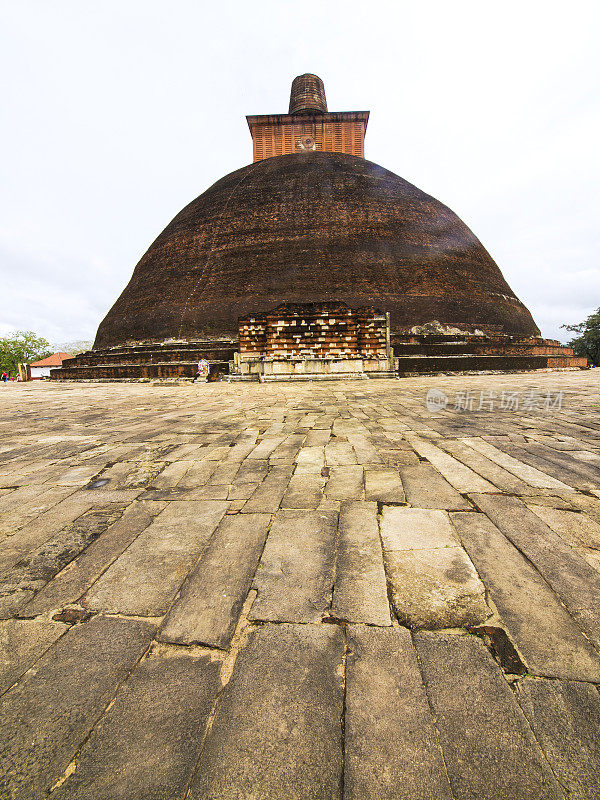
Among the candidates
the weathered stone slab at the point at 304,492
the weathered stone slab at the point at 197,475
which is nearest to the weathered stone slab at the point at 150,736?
the weathered stone slab at the point at 304,492

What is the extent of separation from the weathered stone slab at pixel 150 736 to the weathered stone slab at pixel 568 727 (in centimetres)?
75

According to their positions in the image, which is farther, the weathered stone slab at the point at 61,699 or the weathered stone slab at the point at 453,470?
the weathered stone slab at the point at 453,470

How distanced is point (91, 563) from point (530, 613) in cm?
160

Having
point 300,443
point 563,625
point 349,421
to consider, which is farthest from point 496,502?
point 349,421

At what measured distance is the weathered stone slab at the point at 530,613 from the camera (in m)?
0.94

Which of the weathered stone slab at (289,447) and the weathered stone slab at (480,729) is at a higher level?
the weathered stone slab at (289,447)

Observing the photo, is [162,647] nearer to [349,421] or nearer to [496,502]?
[496,502]

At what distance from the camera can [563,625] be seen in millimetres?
1074

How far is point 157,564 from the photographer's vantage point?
1427 millimetres

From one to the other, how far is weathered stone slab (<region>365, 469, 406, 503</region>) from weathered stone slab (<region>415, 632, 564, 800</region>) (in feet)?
3.08

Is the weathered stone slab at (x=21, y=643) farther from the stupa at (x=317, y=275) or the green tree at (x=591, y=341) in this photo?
the green tree at (x=591, y=341)

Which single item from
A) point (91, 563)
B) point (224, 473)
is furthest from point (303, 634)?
point (224, 473)

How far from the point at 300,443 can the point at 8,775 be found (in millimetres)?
2463
